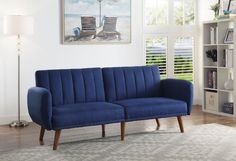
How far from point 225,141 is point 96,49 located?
8.28ft

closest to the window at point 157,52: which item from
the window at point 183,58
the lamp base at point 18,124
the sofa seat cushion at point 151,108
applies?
the window at point 183,58

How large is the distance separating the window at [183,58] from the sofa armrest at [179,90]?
1741 mm

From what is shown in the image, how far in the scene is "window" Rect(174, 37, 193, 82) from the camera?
263 inches

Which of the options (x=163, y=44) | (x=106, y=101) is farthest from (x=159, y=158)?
(x=163, y=44)

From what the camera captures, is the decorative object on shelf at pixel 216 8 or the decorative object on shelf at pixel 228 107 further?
the decorative object on shelf at pixel 216 8

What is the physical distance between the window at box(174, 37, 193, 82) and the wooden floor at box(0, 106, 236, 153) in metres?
1.07

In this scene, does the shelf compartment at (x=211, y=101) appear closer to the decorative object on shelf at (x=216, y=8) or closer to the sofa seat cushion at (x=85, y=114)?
the decorative object on shelf at (x=216, y=8)

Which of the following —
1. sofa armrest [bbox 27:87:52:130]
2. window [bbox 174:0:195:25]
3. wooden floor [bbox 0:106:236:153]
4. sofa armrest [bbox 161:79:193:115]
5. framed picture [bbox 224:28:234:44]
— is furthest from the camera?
window [bbox 174:0:195:25]

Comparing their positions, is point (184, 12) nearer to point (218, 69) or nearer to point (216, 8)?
point (216, 8)

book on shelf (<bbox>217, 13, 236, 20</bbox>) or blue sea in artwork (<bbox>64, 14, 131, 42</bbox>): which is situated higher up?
book on shelf (<bbox>217, 13, 236, 20</bbox>)

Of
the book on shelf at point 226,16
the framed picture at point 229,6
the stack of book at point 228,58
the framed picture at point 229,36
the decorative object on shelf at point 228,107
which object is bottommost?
the decorative object on shelf at point 228,107

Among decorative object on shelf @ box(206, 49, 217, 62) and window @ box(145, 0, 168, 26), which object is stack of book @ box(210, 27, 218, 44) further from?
window @ box(145, 0, 168, 26)

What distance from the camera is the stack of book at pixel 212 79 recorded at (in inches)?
240

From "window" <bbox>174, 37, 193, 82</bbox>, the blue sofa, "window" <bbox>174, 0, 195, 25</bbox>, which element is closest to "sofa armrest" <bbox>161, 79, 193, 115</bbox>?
the blue sofa
